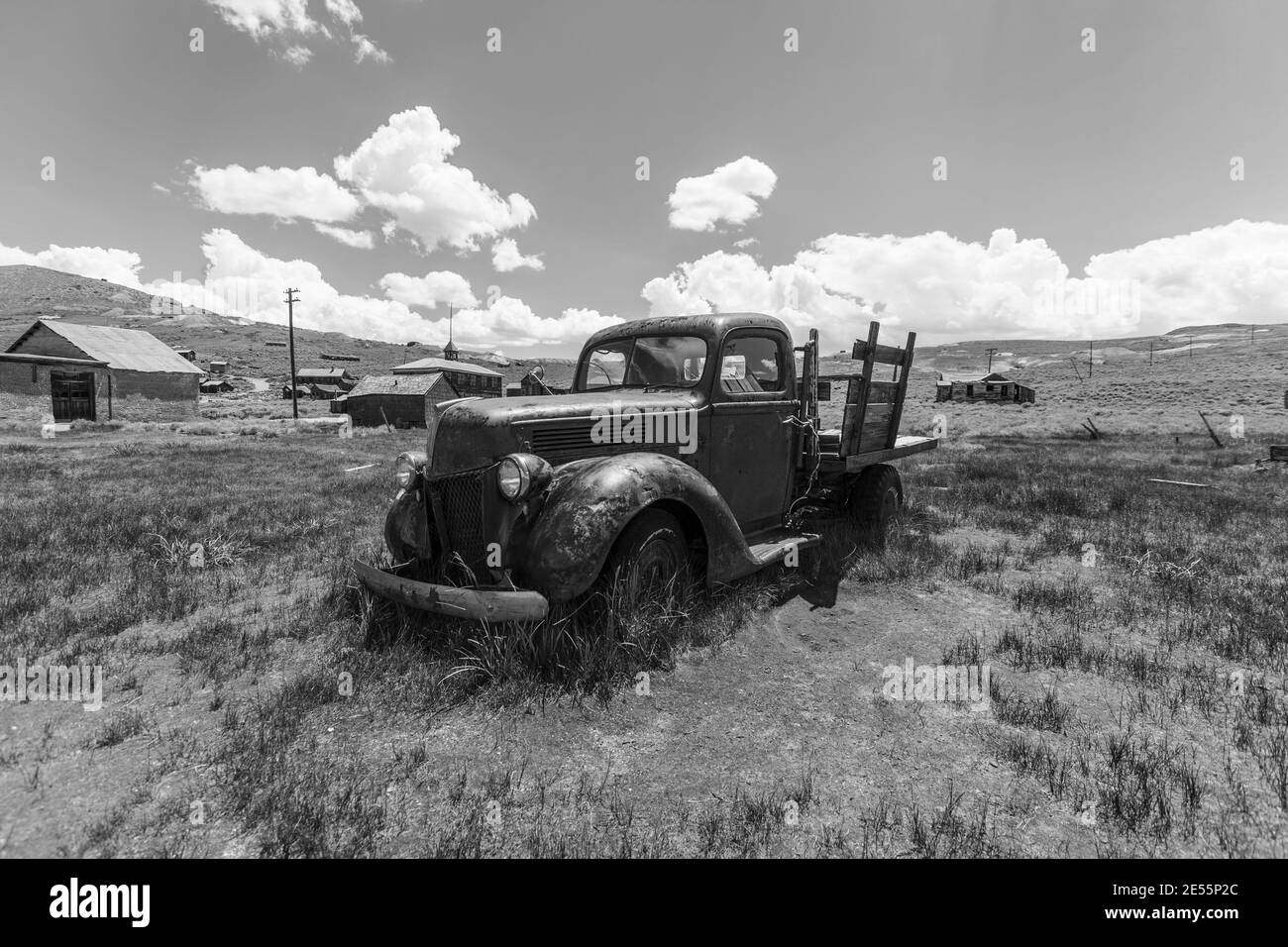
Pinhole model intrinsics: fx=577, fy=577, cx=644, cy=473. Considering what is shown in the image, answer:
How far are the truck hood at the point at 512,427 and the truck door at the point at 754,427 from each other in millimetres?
720

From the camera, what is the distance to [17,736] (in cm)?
280

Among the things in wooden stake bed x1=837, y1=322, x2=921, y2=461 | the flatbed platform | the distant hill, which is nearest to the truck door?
the flatbed platform

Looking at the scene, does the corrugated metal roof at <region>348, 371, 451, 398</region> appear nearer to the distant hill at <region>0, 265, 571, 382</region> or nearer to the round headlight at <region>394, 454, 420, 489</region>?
the round headlight at <region>394, 454, 420, 489</region>

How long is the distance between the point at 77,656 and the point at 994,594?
672cm

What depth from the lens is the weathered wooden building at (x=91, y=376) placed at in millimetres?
25938

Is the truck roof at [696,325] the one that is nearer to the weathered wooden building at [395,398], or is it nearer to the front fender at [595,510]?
the front fender at [595,510]

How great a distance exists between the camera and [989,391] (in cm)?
5378

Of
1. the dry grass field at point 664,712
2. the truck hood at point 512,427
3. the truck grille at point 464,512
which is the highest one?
the truck hood at point 512,427

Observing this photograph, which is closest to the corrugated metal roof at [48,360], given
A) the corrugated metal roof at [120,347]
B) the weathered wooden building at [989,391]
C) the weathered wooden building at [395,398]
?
the corrugated metal roof at [120,347]

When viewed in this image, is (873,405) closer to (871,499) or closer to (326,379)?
(871,499)

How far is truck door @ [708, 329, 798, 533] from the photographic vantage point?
4.76 m

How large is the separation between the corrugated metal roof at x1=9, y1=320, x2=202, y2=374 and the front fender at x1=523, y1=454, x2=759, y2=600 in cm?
3757
